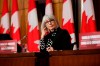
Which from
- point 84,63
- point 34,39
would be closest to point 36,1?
point 34,39

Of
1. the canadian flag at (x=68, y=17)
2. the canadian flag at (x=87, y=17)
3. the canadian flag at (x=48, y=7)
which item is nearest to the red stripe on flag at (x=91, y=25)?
the canadian flag at (x=87, y=17)

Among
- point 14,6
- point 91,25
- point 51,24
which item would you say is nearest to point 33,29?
point 14,6

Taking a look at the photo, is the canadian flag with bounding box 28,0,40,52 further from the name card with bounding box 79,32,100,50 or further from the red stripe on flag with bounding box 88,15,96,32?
the name card with bounding box 79,32,100,50

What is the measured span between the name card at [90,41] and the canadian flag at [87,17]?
1755 millimetres

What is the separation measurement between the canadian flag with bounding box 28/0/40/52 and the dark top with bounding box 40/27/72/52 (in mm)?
1367

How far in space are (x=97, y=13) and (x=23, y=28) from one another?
5.20ft

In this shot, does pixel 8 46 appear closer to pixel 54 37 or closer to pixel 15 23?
pixel 54 37

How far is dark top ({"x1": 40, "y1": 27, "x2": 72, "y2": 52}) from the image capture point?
2689mm

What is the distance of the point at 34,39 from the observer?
14.0 feet

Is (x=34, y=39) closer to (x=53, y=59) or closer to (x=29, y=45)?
(x=29, y=45)

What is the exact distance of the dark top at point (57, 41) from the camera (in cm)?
269

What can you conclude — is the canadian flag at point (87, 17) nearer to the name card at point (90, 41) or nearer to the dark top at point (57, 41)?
the dark top at point (57, 41)

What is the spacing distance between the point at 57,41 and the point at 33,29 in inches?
64.3

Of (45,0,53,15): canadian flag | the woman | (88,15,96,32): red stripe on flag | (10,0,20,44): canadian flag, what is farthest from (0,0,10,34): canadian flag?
the woman
